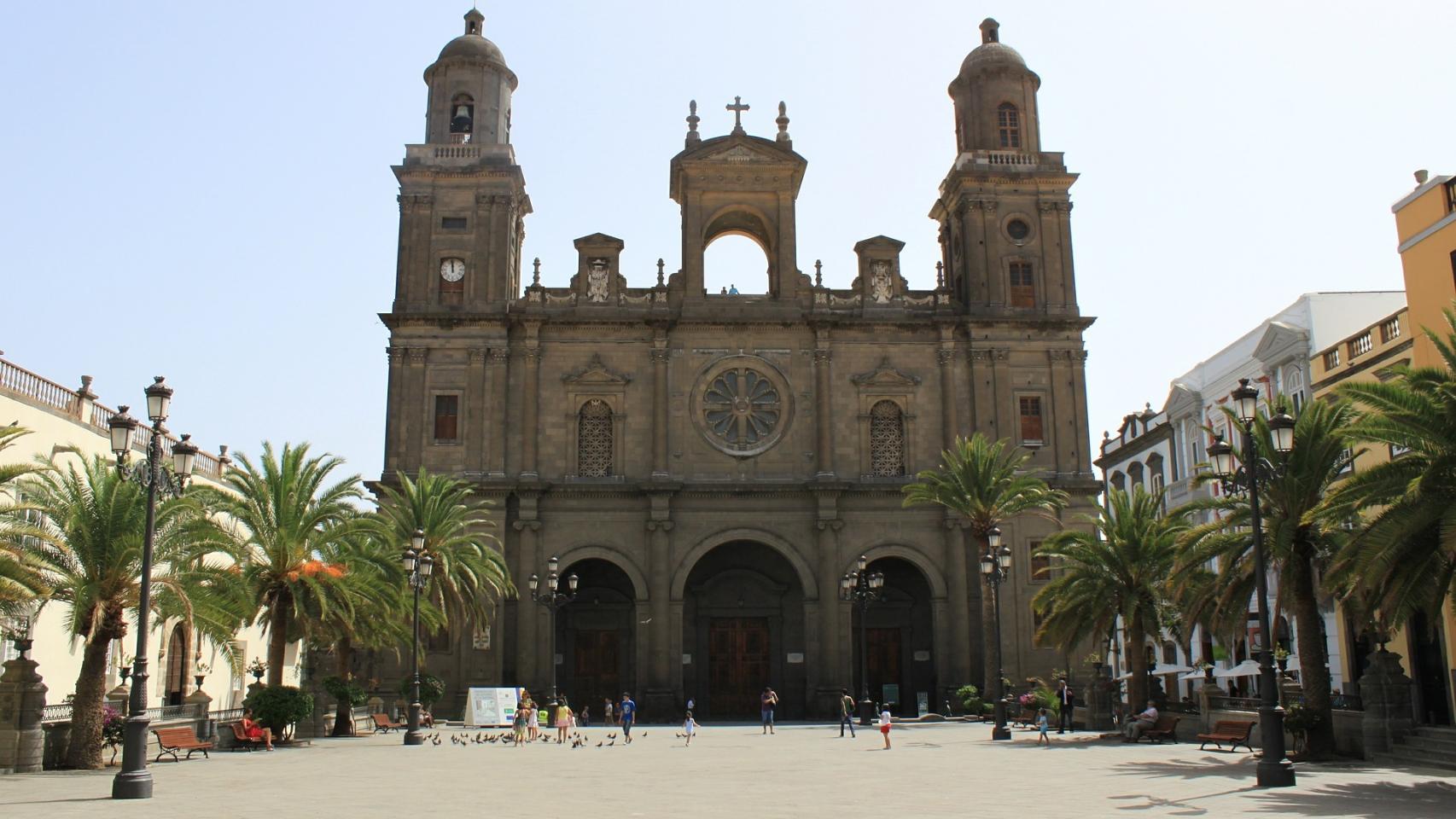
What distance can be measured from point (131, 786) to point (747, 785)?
9.36 m

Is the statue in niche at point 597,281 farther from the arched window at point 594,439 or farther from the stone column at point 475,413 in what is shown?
the stone column at point 475,413

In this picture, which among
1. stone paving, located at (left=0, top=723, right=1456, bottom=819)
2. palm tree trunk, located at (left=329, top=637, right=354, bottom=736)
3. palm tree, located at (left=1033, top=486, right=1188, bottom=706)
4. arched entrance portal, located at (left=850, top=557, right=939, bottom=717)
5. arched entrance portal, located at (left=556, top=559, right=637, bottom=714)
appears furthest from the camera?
arched entrance portal, located at (left=850, top=557, right=939, bottom=717)

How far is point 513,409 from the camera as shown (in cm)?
4784

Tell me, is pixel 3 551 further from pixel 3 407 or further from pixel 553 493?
pixel 553 493

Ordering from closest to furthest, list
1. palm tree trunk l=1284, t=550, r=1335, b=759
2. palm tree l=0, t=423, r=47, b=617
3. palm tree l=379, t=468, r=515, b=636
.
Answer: palm tree l=0, t=423, r=47, b=617, palm tree trunk l=1284, t=550, r=1335, b=759, palm tree l=379, t=468, r=515, b=636

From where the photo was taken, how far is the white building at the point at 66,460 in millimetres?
32188

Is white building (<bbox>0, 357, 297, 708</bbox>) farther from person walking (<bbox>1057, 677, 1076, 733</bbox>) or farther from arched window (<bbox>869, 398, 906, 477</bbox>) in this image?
arched window (<bbox>869, 398, 906, 477</bbox>)

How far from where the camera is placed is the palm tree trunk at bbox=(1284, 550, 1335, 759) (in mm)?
24969

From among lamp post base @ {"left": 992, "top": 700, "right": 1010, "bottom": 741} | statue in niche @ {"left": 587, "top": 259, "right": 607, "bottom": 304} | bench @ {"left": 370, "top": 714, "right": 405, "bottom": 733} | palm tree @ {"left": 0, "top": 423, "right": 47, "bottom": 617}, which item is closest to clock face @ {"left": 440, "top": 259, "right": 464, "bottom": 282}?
statue in niche @ {"left": 587, "top": 259, "right": 607, "bottom": 304}

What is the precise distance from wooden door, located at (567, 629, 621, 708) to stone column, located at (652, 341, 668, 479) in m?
7.02

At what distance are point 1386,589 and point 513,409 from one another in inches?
1301

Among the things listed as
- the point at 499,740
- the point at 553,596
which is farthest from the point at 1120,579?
the point at 499,740

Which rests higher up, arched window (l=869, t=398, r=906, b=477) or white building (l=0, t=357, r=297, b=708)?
arched window (l=869, t=398, r=906, b=477)

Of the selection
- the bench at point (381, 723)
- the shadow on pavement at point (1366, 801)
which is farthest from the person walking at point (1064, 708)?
the bench at point (381, 723)
